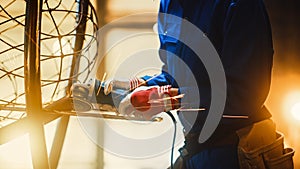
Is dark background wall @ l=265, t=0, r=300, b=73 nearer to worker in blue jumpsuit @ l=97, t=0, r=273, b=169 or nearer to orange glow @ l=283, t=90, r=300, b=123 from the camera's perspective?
orange glow @ l=283, t=90, r=300, b=123

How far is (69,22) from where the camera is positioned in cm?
169

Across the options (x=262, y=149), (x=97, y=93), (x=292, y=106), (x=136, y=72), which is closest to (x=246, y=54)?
(x=262, y=149)

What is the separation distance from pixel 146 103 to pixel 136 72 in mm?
886

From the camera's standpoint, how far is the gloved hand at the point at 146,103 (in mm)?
803

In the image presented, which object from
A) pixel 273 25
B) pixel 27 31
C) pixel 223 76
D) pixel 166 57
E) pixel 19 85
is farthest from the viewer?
pixel 273 25

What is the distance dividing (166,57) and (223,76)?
0.26 metres

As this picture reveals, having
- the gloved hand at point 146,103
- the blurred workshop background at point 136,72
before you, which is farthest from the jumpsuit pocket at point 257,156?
the blurred workshop background at point 136,72

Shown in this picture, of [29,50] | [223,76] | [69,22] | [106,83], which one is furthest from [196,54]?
[69,22]

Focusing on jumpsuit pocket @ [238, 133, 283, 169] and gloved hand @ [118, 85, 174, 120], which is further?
jumpsuit pocket @ [238, 133, 283, 169]

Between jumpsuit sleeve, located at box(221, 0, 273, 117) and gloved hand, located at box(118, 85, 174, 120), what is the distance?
172mm

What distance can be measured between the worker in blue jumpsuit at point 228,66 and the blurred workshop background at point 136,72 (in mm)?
666

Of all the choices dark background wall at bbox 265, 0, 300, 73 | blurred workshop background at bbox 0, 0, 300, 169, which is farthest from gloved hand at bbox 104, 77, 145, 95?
dark background wall at bbox 265, 0, 300, 73

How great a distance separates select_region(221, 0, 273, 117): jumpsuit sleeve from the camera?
0.89 m

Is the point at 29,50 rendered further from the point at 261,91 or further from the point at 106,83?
the point at 261,91
